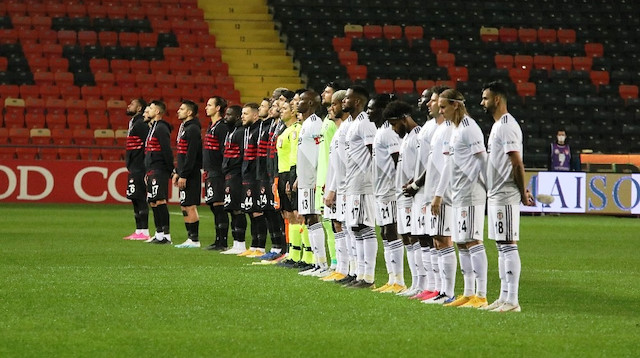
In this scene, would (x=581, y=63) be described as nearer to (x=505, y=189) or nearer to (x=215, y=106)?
(x=215, y=106)

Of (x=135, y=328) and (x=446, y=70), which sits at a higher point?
(x=446, y=70)

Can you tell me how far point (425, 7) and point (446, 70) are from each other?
139 inches

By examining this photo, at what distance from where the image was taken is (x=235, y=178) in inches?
698

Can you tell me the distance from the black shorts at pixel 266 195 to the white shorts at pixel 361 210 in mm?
3936

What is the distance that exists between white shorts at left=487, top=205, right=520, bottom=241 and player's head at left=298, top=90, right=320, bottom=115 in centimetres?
444

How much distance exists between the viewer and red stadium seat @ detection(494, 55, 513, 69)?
A: 37.9m

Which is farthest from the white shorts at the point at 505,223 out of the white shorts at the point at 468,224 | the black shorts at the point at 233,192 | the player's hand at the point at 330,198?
the black shorts at the point at 233,192

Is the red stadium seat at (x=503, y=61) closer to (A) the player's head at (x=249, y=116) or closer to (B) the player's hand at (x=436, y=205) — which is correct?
(A) the player's head at (x=249, y=116)

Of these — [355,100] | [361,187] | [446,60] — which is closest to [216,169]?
[355,100]

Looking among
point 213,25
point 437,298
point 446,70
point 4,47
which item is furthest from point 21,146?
point 437,298

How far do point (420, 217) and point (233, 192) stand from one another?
675cm

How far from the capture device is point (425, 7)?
39.5 m

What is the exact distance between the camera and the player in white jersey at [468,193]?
34.3 ft

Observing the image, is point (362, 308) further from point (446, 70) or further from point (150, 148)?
point (446, 70)
